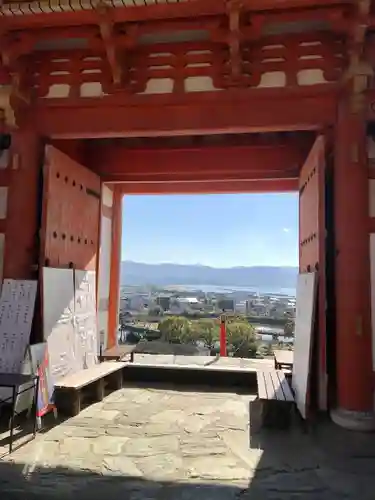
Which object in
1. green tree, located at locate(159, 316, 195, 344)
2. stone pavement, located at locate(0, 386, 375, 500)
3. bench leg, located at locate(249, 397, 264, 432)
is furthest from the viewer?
green tree, located at locate(159, 316, 195, 344)

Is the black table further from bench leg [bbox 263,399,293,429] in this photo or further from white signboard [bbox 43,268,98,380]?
bench leg [bbox 263,399,293,429]

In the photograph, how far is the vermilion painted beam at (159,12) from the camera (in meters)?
3.78

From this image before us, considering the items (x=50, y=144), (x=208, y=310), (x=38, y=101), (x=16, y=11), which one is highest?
(x=16, y=11)

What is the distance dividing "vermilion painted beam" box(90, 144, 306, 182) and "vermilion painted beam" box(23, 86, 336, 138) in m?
1.72

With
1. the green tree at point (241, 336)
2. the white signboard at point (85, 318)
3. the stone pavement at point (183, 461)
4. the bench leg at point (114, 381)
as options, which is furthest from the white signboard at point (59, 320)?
the green tree at point (241, 336)

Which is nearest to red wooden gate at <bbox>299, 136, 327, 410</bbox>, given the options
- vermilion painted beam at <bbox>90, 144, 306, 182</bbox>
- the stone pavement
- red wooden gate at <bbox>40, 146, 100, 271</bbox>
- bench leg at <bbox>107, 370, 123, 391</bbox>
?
the stone pavement

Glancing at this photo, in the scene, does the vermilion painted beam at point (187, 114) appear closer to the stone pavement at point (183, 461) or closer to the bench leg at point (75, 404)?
the bench leg at point (75, 404)

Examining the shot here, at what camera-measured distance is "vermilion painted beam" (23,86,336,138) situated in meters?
4.41

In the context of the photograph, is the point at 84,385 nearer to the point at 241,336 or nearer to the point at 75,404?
the point at 75,404

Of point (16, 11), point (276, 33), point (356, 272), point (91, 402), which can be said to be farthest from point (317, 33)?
point (91, 402)

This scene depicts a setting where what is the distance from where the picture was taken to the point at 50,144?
4922mm

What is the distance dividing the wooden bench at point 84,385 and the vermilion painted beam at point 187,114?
2646 mm

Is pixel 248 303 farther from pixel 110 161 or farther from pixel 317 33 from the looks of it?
pixel 317 33

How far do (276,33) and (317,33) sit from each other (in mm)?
401
